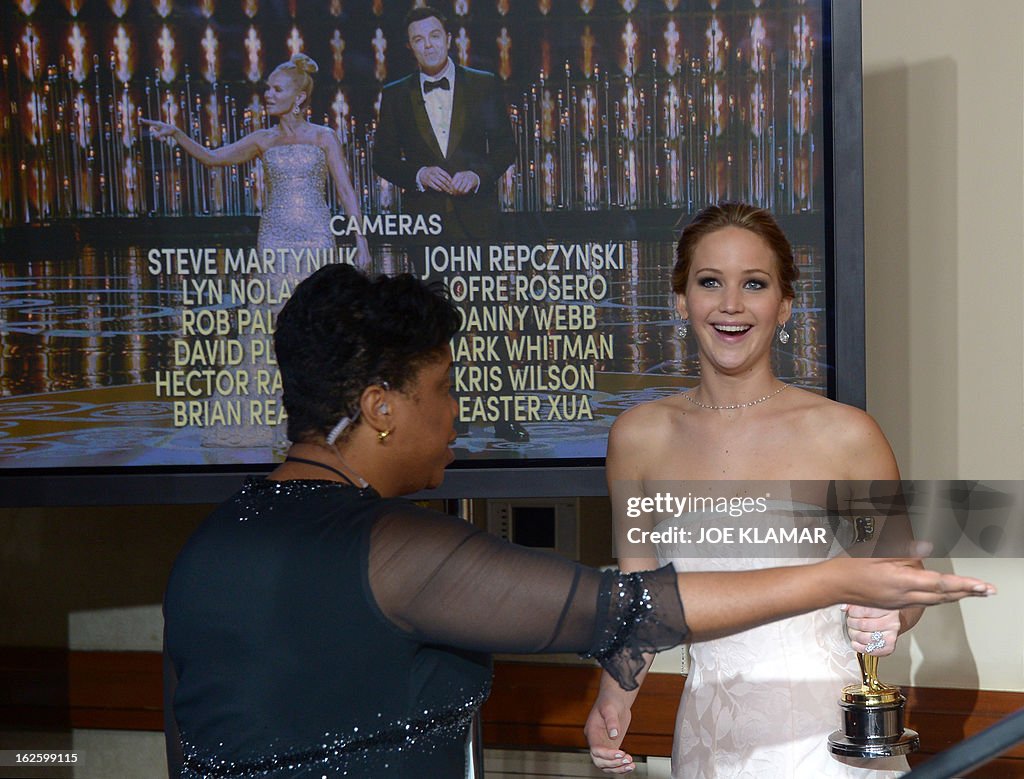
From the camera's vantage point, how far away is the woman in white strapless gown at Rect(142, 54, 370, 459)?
2.37 m

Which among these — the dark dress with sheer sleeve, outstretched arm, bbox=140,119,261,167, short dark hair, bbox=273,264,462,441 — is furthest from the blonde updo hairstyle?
the dark dress with sheer sleeve

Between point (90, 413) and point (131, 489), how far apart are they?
0.63ft

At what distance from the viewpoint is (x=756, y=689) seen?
1.81 meters

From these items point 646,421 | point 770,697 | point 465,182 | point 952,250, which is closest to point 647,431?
point 646,421

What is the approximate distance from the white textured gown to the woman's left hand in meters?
0.33

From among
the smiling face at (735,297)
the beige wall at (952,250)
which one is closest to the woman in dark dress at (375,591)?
the smiling face at (735,297)

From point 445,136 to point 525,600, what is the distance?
1.53m

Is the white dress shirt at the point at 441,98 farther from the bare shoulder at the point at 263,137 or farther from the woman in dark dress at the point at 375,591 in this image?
the woman in dark dress at the point at 375,591

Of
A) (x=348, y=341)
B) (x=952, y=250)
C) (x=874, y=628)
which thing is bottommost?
(x=874, y=628)

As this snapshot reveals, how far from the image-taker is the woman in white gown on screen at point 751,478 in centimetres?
178

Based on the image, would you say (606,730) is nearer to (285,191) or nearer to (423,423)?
(423,423)

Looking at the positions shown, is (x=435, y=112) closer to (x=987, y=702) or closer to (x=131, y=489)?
(x=131, y=489)

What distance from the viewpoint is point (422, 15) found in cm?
235

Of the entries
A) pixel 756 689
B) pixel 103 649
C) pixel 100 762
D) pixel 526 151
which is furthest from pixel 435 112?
pixel 100 762
